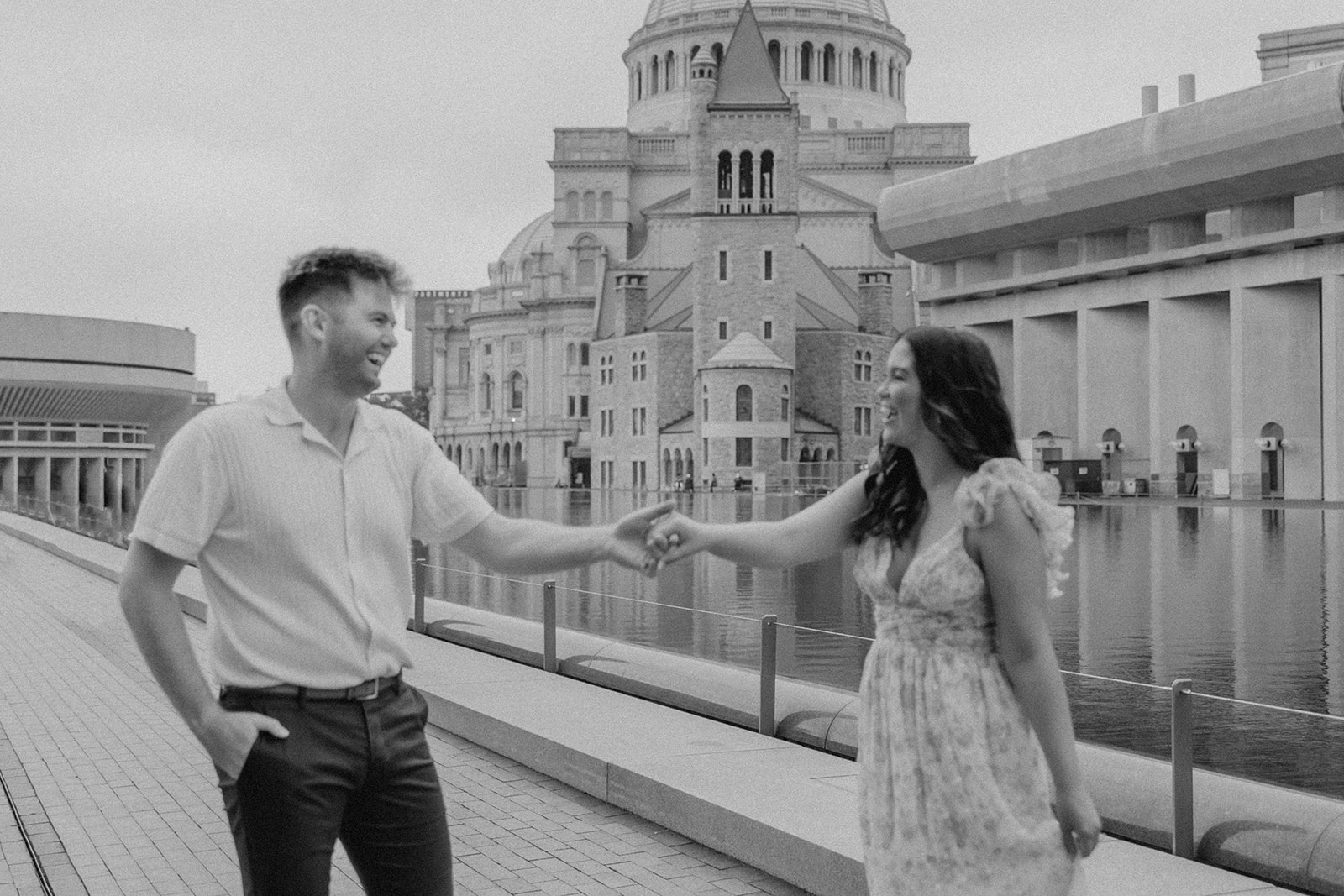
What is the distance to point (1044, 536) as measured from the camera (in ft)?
12.3

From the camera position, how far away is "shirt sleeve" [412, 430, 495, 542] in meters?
4.16

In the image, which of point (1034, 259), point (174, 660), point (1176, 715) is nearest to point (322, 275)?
point (174, 660)

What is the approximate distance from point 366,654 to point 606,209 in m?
106

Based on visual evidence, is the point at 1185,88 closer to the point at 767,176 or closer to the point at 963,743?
the point at 767,176

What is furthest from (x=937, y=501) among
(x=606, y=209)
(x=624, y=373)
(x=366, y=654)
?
(x=606, y=209)

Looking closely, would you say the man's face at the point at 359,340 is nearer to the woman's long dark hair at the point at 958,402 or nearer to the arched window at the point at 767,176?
the woman's long dark hair at the point at 958,402

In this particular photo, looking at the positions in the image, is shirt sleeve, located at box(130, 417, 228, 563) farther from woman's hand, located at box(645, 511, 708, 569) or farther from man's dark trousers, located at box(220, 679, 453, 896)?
woman's hand, located at box(645, 511, 708, 569)

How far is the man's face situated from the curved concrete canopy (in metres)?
55.0

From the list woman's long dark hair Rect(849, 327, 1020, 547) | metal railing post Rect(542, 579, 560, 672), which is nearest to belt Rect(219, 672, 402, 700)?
woman's long dark hair Rect(849, 327, 1020, 547)

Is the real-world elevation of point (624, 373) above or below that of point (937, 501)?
above

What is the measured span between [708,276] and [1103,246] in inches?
1000

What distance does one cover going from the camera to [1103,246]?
68438mm

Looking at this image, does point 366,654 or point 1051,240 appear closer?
point 366,654

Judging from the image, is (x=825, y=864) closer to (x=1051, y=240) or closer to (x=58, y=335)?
(x=1051, y=240)
